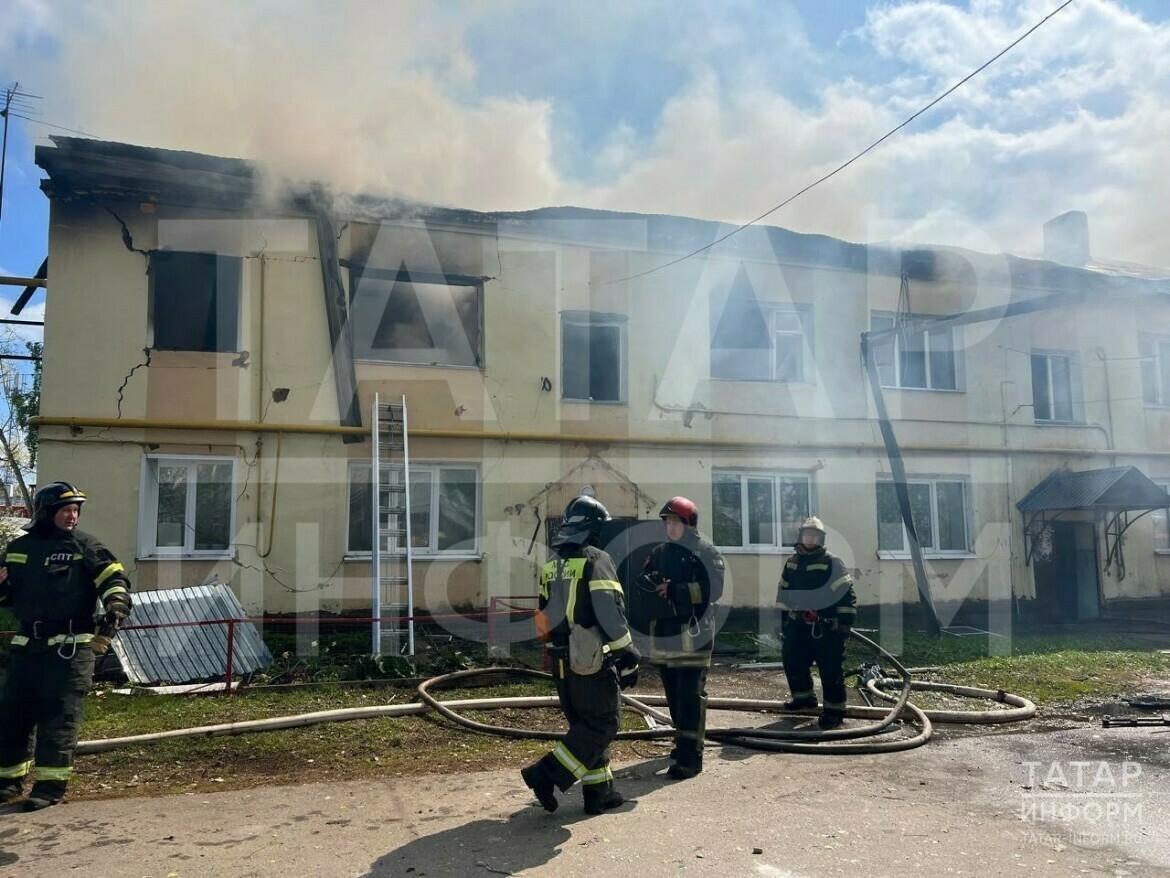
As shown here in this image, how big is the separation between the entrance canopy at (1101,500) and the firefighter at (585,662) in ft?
37.1

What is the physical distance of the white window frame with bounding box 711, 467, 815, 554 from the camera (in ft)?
39.9

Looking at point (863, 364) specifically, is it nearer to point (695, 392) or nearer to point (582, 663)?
point (695, 392)

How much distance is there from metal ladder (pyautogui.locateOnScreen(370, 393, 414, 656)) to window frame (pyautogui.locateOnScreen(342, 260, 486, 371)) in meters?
0.67

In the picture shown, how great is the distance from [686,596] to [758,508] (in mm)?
7421

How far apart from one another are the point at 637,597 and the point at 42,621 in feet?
11.6

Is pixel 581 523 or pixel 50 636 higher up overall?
pixel 581 523

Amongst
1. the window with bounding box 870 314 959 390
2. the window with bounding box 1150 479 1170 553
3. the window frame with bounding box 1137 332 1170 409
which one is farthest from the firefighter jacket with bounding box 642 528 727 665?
the window frame with bounding box 1137 332 1170 409

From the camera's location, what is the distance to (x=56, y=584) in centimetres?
463

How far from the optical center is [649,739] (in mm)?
5777

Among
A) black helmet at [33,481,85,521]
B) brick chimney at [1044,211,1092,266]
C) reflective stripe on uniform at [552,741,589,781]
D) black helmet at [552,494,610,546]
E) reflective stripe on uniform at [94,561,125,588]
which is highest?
brick chimney at [1044,211,1092,266]

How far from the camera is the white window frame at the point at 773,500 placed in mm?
12153

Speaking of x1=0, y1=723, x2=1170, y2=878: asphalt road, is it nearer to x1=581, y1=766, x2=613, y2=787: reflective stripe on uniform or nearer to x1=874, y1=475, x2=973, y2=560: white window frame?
x1=581, y1=766, x2=613, y2=787: reflective stripe on uniform

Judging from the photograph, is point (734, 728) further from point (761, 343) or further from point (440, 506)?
point (761, 343)

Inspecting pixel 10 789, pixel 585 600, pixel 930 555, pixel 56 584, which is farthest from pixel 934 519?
pixel 10 789
